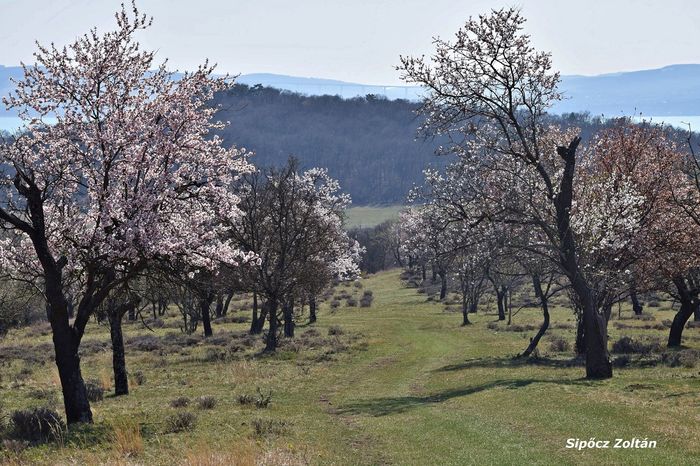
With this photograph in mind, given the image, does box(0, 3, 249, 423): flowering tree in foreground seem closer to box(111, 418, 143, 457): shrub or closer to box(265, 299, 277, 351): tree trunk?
box(111, 418, 143, 457): shrub

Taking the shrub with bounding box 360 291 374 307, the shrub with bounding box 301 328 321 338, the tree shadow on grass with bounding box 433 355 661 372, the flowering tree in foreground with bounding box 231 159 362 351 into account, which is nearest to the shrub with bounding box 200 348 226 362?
the flowering tree in foreground with bounding box 231 159 362 351

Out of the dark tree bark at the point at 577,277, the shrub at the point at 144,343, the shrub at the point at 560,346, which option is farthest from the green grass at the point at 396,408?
the shrub at the point at 144,343

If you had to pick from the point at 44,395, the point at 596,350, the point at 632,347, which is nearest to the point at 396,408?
the point at 596,350

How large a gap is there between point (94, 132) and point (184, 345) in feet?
103

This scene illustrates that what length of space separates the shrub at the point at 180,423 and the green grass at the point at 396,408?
229 millimetres

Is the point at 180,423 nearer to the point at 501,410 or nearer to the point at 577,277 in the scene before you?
the point at 501,410

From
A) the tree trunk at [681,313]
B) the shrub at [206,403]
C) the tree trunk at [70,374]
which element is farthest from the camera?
the tree trunk at [681,313]

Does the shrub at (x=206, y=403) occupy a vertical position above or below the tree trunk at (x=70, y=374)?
below

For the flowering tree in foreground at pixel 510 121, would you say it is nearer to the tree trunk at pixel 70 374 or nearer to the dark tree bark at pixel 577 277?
the dark tree bark at pixel 577 277

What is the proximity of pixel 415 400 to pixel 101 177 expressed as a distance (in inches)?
503

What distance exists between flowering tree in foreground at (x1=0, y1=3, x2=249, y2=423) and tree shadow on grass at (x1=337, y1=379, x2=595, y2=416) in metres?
6.96

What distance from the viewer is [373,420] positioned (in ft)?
67.7

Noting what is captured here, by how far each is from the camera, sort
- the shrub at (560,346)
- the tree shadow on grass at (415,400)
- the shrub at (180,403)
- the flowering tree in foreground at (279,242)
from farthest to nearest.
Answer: the flowering tree in foreground at (279,242) < the shrub at (560,346) < the shrub at (180,403) < the tree shadow on grass at (415,400)

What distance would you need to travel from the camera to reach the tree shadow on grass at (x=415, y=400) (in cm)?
2270
